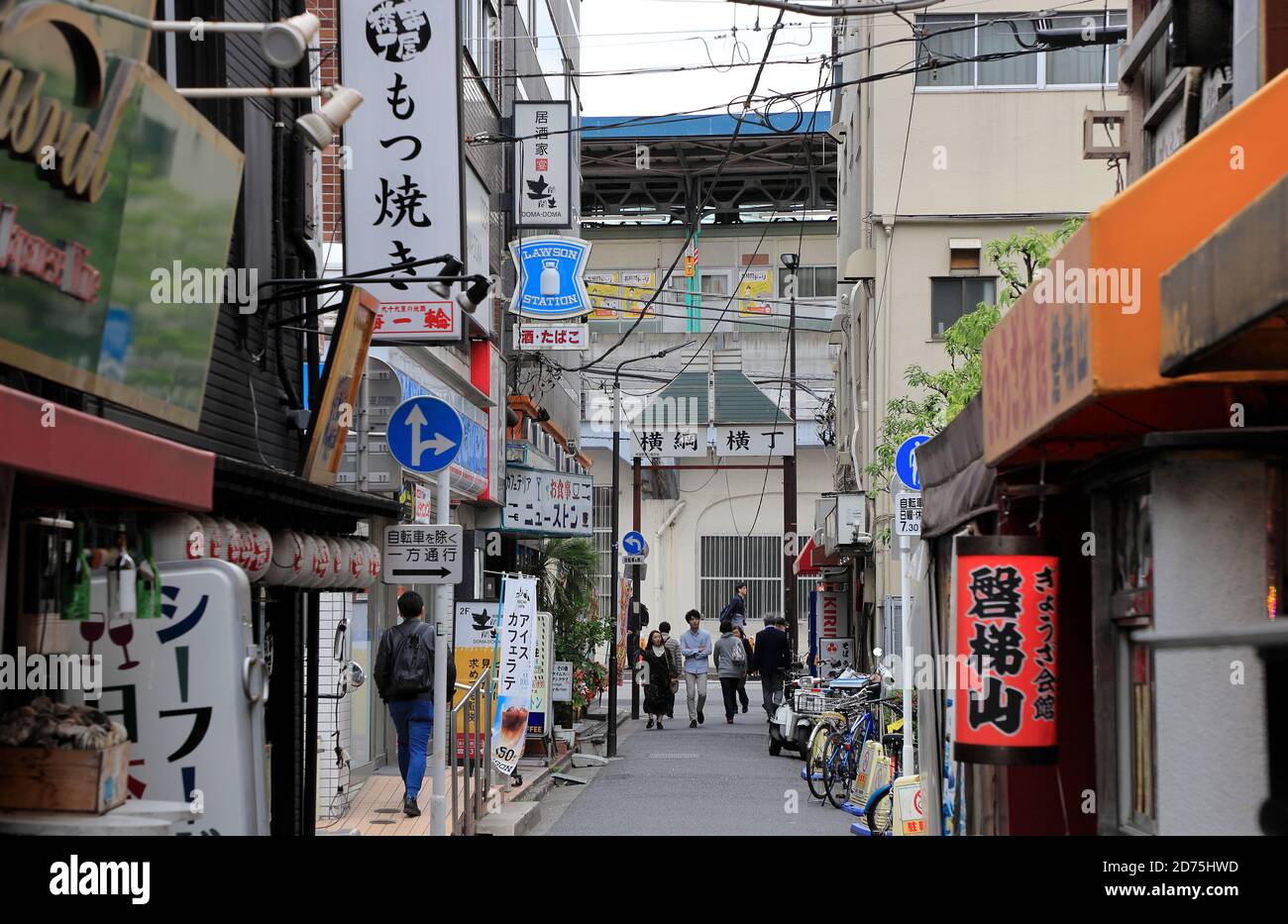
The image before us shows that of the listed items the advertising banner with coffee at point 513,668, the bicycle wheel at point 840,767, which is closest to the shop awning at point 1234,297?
the advertising banner with coffee at point 513,668

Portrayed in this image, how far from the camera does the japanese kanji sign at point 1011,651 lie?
23.4ft

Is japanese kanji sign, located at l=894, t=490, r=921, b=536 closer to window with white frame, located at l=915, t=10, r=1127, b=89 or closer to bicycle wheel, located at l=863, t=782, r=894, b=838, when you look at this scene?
bicycle wheel, located at l=863, t=782, r=894, b=838

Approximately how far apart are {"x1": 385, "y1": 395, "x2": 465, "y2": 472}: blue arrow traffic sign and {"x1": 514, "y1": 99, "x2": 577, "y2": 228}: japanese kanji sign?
481 inches

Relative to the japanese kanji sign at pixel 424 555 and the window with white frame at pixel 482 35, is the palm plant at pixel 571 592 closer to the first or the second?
the window with white frame at pixel 482 35

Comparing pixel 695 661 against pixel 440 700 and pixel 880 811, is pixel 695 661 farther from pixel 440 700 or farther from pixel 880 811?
pixel 440 700

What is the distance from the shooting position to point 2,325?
21.4 feet

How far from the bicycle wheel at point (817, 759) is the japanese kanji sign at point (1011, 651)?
11421 mm

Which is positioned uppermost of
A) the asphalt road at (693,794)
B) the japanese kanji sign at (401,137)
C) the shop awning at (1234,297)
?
the japanese kanji sign at (401,137)

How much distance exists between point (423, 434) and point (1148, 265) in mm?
8234

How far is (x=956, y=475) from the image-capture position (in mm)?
9375

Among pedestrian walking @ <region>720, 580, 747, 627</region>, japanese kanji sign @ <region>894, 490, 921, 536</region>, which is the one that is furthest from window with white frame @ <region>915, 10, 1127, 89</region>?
japanese kanji sign @ <region>894, 490, 921, 536</region>

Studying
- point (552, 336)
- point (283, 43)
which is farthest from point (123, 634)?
point (552, 336)
